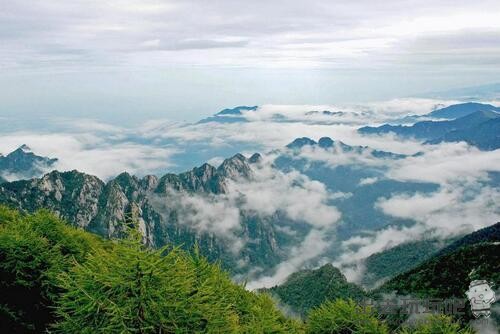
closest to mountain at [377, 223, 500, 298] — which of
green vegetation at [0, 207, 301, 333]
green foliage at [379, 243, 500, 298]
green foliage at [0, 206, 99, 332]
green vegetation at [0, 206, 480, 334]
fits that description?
green foliage at [379, 243, 500, 298]

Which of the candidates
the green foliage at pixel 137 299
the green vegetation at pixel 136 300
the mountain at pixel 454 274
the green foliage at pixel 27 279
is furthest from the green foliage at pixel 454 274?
the green foliage at pixel 137 299

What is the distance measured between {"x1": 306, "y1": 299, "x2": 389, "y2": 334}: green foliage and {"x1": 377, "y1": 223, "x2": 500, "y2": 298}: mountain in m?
128

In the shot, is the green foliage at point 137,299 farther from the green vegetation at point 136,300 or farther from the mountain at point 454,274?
the mountain at point 454,274

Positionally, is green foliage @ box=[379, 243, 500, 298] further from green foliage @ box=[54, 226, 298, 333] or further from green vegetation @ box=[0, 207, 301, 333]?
green foliage @ box=[54, 226, 298, 333]

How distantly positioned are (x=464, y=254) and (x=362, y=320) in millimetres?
175330

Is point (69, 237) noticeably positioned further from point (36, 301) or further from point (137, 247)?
point (137, 247)

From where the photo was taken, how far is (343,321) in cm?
3127

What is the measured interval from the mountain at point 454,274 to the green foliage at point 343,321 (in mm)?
127922

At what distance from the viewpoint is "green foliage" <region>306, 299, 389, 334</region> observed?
3003cm

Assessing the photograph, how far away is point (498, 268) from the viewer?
151m

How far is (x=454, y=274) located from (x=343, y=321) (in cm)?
15452

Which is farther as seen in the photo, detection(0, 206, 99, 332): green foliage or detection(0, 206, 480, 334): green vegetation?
detection(0, 206, 99, 332): green foliage

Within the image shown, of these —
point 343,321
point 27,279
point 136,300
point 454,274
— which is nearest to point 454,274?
point 454,274

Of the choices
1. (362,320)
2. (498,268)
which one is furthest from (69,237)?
(498,268)
